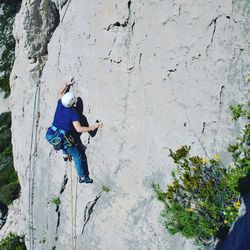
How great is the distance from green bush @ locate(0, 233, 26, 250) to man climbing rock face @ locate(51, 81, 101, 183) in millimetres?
4280

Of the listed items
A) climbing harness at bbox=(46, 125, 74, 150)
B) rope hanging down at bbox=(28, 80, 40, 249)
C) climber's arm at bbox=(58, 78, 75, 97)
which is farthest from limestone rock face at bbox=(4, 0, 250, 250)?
climbing harness at bbox=(46, 125, 74, 150)

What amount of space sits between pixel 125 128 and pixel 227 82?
8.54 ft

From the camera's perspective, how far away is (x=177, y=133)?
26.7 feet

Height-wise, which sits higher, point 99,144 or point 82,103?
point 82,103

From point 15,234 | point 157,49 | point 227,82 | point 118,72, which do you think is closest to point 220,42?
point 227,82

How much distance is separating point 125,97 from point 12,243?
6609mm

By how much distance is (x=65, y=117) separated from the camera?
9391mm

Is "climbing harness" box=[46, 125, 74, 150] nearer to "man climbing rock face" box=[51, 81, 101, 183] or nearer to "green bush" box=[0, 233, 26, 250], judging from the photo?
"man climbing rock face" box=[51, 81, 101, 183]

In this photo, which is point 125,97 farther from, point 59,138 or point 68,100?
point 59,138

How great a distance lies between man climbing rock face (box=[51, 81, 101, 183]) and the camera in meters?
9.31

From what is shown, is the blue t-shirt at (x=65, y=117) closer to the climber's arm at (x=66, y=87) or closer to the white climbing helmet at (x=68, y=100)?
the white climbing helmet at (x=68, y=100)

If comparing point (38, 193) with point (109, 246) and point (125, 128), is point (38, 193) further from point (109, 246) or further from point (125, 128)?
point (125, 128)

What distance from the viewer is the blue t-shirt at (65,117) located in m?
9.35

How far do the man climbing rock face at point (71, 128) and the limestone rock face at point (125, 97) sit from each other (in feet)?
0.73
